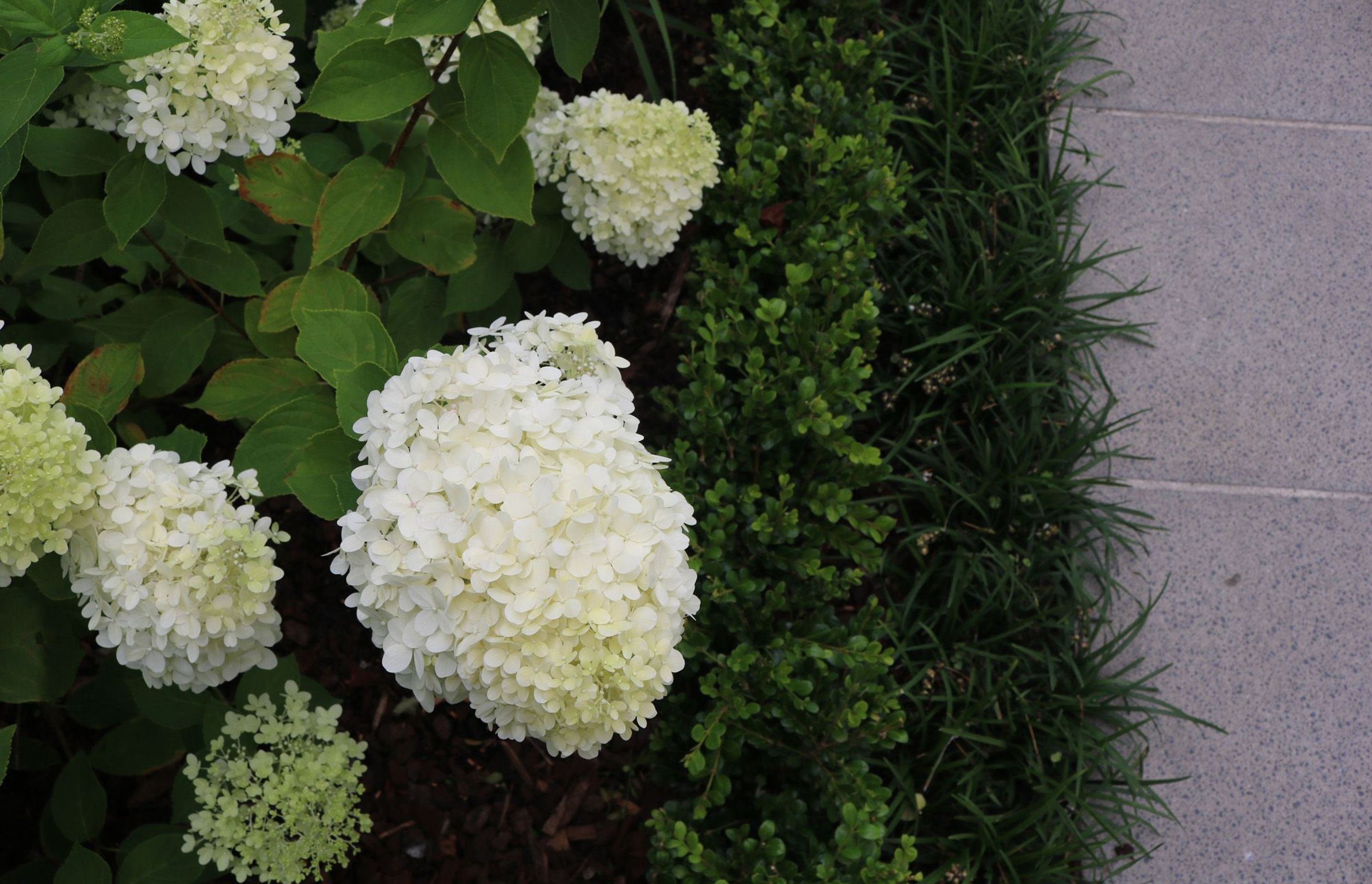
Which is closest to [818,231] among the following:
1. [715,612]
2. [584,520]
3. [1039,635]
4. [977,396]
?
[977,396]

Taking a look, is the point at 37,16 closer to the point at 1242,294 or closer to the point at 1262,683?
→ the point at 1262,683

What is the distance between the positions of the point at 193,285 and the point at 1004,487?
201cm

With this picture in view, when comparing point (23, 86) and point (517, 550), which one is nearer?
point (517, 550)

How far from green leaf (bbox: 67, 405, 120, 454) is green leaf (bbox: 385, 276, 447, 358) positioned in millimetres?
Result: 641

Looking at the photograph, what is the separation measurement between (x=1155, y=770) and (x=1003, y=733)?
1.35 feet

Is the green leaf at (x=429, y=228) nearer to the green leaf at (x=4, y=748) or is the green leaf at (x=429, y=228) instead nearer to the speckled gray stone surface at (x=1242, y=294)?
the green leaf at (x=4, y=748)

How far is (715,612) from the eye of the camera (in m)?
2.15

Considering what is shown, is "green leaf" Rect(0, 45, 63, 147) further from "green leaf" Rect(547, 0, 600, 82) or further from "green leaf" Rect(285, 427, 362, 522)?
"green leaf" Rect(547, 0, 600, 82)

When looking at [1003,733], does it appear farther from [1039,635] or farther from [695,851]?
[695,851]

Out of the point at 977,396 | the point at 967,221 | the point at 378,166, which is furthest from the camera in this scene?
the point at 967,221

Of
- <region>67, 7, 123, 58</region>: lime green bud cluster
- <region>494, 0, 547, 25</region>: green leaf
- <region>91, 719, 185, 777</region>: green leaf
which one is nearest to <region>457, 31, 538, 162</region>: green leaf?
<region>494, 0, 547, 25</region>: green leaf

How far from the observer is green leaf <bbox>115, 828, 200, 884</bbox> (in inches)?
64.5

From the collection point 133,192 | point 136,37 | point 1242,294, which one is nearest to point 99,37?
point 136,37

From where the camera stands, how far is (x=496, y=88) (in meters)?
1.49
